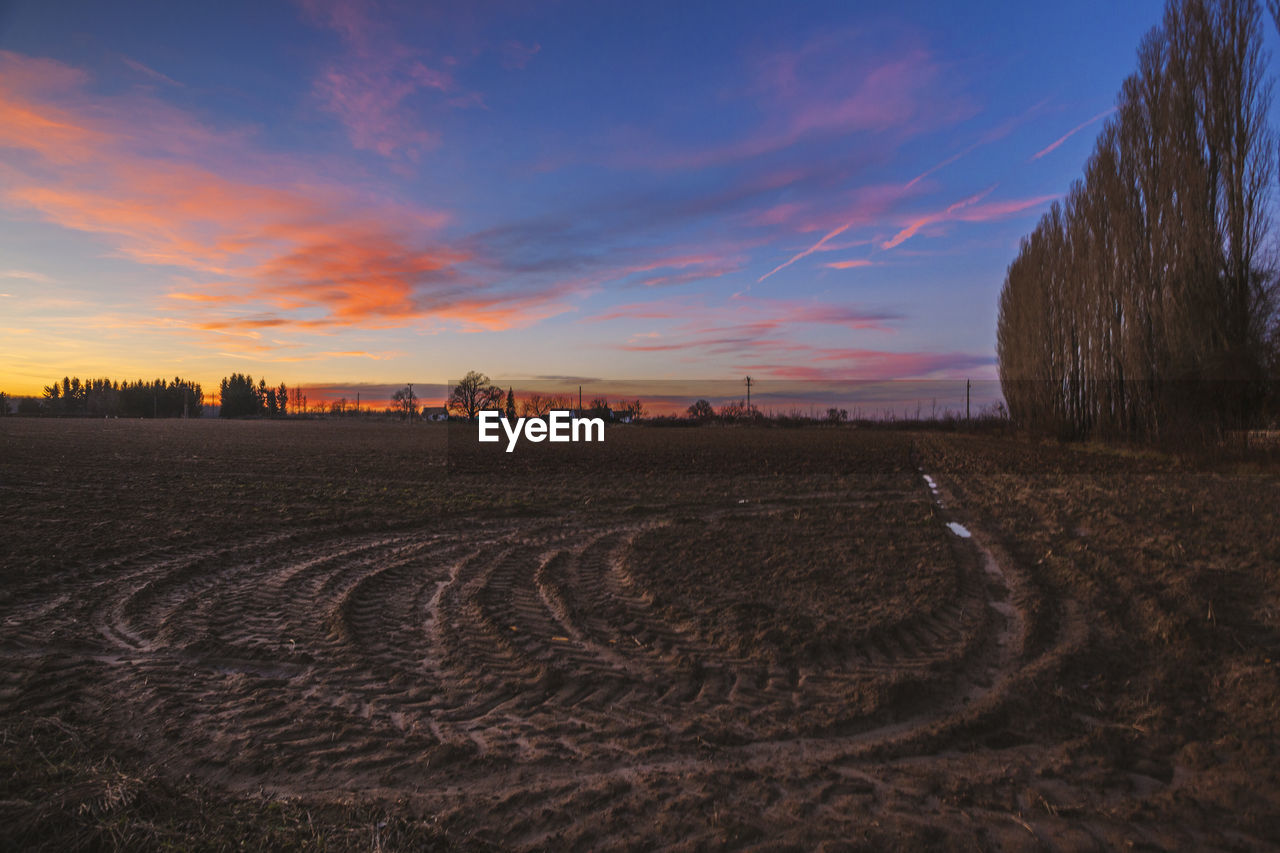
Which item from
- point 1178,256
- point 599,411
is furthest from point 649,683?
point 599,411

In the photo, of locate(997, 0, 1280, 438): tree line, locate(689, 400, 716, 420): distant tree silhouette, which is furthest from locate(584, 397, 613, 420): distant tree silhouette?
locate(997, 0, 1280, 438): tree line

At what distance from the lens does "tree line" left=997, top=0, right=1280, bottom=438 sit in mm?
18031

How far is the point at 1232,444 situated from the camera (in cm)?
1609

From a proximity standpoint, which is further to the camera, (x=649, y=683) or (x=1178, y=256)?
(x=1178, y=256)

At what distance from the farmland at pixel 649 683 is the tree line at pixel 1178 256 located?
1202 cm

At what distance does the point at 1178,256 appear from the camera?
20.1 meters

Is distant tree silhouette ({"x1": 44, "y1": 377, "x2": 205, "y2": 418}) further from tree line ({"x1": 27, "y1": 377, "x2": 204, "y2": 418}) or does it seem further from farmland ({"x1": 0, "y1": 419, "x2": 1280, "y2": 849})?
farmland ({"x1": 0, "y1": 419, "x2": 1280, "y2": 849})

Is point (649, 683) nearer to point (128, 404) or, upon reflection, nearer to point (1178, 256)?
point (1178, 256)

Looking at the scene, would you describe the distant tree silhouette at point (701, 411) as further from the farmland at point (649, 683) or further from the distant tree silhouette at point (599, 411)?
the farmland at point (649, 683)

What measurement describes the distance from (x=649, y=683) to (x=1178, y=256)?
24.5 m

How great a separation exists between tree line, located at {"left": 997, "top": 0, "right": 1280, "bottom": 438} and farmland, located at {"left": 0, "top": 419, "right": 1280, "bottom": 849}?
12024 mm

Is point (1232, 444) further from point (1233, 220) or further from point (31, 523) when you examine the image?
point (31, 523)

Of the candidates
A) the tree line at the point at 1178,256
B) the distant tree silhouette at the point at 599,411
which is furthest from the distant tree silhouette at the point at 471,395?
the tree line at the point at 1178,256

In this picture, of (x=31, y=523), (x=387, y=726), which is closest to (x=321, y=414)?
(x=31, y=523)
